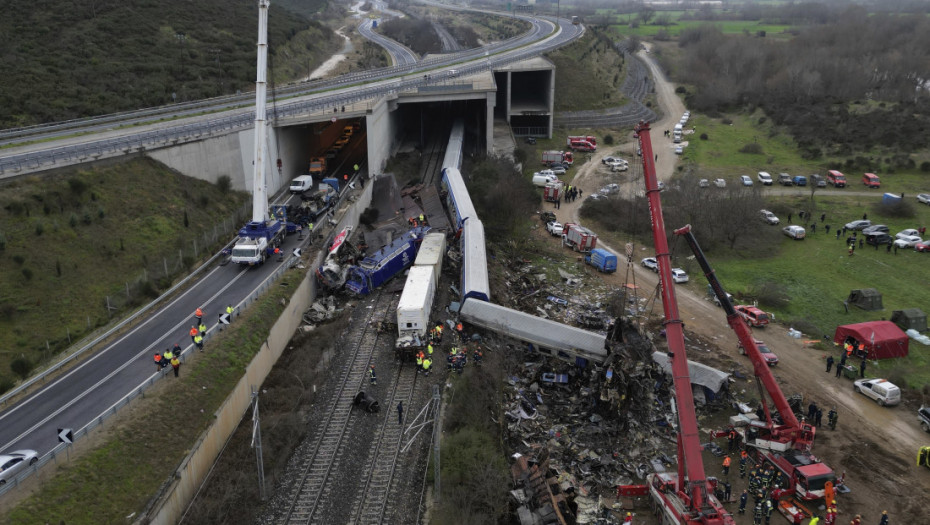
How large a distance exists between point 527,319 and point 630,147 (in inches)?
1889

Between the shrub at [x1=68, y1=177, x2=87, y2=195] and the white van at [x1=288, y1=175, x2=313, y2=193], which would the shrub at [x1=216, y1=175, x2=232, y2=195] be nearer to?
the white van at [x1=288, y1=175, x2=313, y2=193]

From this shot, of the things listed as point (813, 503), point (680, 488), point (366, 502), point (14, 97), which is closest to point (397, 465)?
point (366, 502)

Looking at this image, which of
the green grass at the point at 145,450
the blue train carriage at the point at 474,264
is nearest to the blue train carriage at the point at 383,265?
the blue train carriage at the point at 474,264

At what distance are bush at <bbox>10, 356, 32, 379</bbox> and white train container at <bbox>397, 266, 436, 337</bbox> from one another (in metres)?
15.0

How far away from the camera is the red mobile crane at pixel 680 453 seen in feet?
65.8

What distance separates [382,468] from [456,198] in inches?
987

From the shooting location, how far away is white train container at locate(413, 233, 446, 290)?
115 ft

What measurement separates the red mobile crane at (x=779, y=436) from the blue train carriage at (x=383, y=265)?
58.0 ft

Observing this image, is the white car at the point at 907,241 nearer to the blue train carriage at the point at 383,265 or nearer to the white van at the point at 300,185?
the blue train carriage at the point at 383,265

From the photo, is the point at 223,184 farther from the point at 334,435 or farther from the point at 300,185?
the point at 334,435

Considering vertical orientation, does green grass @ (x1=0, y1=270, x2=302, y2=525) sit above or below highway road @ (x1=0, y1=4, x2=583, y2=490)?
below

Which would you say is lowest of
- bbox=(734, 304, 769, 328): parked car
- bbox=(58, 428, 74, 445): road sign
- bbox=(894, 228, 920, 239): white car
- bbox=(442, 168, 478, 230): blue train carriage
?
bbox=(734, 304, 769, 328): parked car

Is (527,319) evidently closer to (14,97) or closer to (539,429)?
(539,429)

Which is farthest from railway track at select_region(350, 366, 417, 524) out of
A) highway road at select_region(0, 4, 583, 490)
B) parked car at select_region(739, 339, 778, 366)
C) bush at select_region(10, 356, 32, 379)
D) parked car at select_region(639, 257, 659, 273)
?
parked car at select_region(639, 257, 659, 273)
